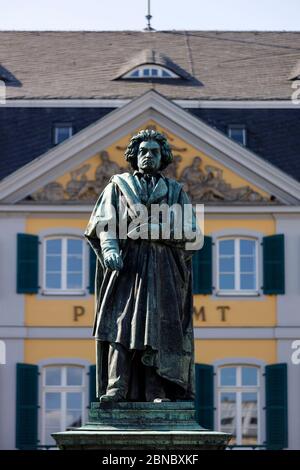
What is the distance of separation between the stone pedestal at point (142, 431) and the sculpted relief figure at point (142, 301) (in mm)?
190

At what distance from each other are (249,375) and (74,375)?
353 cm

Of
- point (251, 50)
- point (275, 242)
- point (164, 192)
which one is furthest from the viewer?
point (251, 50)

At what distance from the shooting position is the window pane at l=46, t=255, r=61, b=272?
42.0 metres

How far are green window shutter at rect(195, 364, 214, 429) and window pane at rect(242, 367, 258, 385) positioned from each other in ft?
2.22

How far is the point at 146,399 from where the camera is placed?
14.5 meters

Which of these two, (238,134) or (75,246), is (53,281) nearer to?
(75,246)

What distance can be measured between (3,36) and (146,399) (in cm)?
3572

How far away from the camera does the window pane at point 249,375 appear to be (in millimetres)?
42031

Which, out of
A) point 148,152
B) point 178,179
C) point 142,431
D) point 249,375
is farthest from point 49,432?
point 142,431

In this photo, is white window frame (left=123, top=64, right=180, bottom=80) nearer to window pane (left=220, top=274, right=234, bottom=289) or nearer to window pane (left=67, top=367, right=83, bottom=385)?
window pane (left=220, top=274, right=234, bottom=289)

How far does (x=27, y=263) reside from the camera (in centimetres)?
4159

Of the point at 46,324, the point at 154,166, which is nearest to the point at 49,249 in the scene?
the point at 46,324

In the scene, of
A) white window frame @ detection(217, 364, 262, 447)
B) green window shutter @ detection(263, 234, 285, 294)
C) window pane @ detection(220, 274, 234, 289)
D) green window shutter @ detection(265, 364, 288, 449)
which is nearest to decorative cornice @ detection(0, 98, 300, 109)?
green window shutter @ detection(263, 234, 285, 294)
